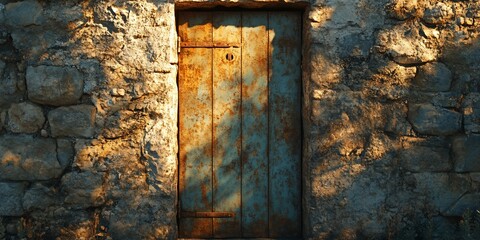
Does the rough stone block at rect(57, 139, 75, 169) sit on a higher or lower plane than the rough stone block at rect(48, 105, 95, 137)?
lower

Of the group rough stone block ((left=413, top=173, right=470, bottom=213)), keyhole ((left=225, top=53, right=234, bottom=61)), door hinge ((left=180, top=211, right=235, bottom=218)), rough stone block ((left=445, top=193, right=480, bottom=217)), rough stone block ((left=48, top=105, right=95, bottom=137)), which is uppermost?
keyhole ((left=225, top=53, right=234, bottom=61))

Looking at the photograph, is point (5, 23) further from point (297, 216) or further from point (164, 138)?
A: point (297, 216)

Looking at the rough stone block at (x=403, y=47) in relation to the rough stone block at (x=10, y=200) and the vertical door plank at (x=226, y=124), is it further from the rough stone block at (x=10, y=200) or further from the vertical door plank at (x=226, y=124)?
the rough stone block at (x=10, y=200)

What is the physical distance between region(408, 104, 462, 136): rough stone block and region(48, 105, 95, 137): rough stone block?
1.90 m

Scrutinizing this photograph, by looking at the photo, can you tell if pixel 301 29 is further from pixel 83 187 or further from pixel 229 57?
pixel 83 187

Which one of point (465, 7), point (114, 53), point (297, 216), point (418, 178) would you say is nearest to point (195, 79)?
point (114, 53)

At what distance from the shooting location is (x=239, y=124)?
3340mm

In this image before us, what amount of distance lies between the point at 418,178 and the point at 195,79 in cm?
147

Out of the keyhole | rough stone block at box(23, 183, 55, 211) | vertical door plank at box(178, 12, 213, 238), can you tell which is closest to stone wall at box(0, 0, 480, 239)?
rough stone block at box(23, 183, 55, 211)

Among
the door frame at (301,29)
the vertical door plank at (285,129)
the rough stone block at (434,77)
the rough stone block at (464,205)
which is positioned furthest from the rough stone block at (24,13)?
the rough stone block at (464,205)

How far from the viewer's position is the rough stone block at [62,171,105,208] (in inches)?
122

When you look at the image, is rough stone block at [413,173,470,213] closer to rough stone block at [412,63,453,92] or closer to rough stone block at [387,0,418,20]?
rough stone block at [412,63,453,92]

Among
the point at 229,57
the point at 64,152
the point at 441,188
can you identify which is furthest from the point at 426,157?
the point at 64,152

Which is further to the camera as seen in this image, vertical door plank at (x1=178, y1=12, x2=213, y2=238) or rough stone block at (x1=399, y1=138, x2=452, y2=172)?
vertical door plank at (x1=178, y1=12, x2=213, y2=238)
